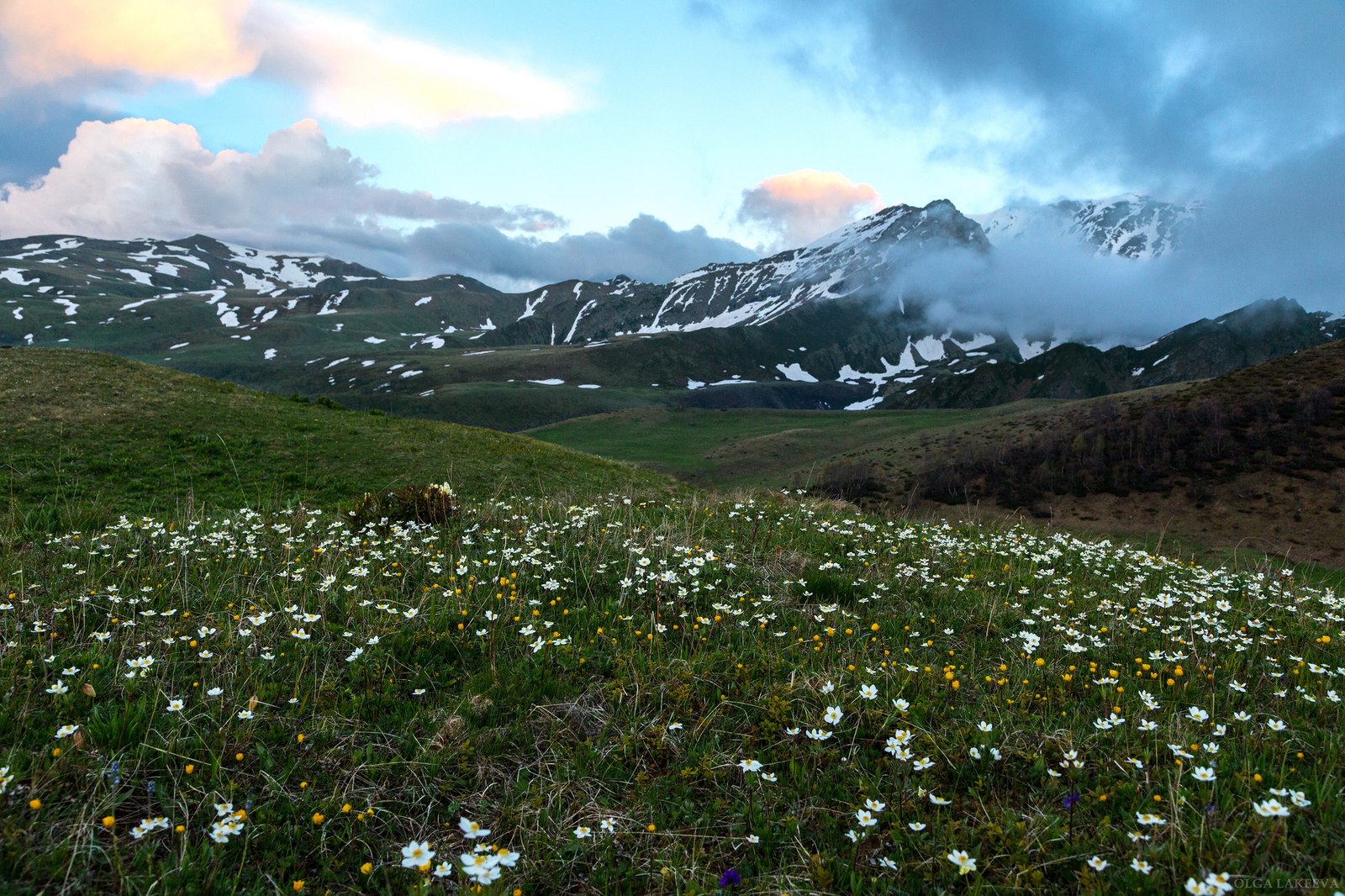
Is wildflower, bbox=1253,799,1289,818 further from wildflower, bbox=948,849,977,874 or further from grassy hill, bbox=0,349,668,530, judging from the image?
grassy hill, bbox=0,349,668,530

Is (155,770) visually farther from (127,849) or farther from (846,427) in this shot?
(846,427)

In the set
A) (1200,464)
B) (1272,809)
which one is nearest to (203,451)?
(1272,809)

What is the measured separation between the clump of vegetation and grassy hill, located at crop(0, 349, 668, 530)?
282cm

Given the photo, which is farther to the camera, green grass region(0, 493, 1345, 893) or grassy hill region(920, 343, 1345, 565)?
grassy hill region(920, 343, 1345, 565)

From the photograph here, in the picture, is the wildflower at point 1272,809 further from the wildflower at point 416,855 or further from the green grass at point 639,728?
the wildflower at point 416,855

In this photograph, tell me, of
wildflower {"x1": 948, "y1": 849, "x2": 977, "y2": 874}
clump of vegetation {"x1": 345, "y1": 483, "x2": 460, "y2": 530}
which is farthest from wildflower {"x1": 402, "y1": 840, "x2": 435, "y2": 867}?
clump of vegetation {"x1": 345, "y1": 483, "x2": 460, "y2": 530}

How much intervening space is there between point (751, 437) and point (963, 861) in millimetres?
118954

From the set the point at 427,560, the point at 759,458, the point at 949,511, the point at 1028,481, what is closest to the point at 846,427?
the point at 759,458

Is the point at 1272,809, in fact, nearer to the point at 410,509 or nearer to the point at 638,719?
the point at 638,719

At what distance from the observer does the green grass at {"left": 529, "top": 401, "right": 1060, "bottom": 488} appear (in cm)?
9600

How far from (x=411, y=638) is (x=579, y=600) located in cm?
195

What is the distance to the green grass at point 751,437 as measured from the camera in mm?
96000

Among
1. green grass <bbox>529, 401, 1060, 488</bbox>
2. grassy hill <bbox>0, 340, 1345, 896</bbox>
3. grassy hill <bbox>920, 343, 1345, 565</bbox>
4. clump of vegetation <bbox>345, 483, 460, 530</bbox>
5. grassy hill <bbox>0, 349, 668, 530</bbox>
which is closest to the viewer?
grassy hill <bbox>0, 340, 1345, 896</bbox>

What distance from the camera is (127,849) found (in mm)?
3613
